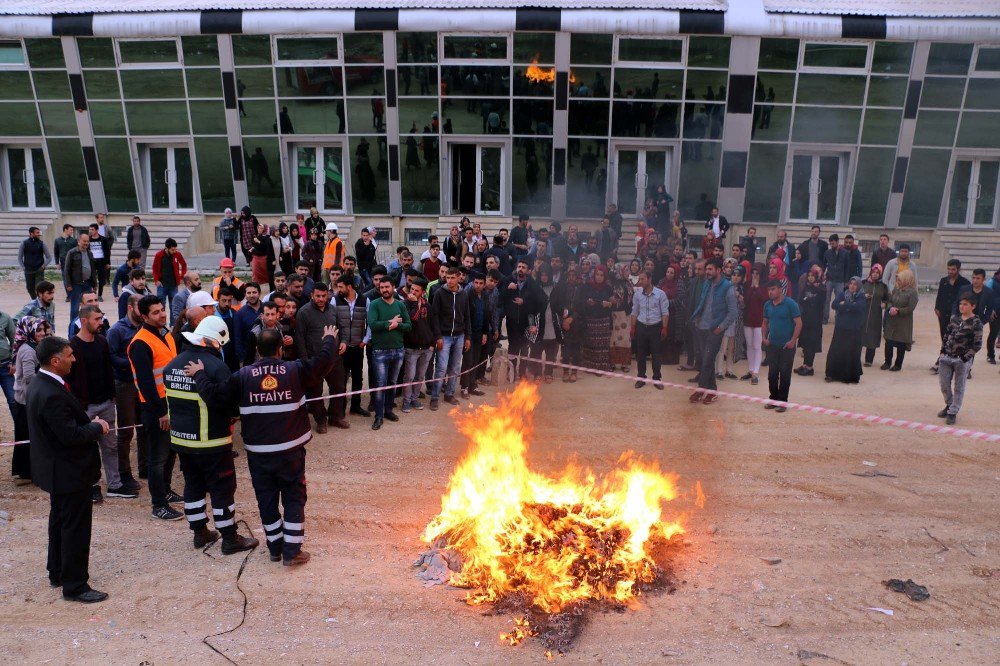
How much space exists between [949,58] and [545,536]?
20573 millimetres

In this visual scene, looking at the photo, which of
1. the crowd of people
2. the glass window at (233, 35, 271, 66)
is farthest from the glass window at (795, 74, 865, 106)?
the glass window at (233, 35, 271, 66)

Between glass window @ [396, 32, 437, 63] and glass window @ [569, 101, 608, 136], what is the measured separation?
13.6ft

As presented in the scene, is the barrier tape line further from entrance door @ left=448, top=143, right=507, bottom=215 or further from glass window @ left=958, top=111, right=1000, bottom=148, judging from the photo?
glass window @ left=958, top=111, right=1000, bottom=148

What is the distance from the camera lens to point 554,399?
35.1 feet

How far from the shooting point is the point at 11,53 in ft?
72.5

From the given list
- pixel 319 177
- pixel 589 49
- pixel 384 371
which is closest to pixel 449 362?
pixel 384 371

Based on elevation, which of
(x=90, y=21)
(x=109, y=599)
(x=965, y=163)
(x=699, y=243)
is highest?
(x=90, y=21)

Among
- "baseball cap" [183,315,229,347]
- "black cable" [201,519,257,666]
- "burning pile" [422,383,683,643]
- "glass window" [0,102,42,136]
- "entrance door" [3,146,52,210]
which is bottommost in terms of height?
"black cable" [201,519,257,666]

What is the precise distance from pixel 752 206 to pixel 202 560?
19069mm

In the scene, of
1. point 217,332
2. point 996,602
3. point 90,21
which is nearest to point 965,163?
point 996,602

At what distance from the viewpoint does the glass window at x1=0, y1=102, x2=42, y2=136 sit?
2256 centimetres

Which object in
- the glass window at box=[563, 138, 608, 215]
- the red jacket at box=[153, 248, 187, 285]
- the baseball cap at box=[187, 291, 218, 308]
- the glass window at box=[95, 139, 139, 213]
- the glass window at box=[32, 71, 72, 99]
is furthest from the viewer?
the glass window at box=[95, 139, 139, 213]

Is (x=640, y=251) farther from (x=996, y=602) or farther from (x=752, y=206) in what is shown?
(x=996, y=602)

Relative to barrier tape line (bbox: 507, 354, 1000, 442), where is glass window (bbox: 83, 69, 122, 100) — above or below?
above
